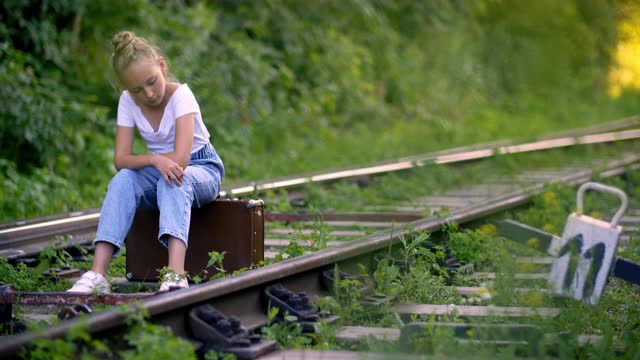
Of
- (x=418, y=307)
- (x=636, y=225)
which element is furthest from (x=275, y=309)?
(x=636, y=225)

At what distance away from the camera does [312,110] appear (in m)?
13.2

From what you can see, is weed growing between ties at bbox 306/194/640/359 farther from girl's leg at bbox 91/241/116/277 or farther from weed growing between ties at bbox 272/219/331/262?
girl's leg at bbox 91/241/116/277

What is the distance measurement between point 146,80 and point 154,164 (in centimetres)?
33

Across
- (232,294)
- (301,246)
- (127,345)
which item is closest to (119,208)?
(232,294)

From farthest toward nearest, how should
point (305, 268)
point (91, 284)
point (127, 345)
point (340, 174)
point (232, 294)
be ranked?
point (340, 174)
point (305, 268)
point (91, 284)
point (232, 294)
point (127, 345)

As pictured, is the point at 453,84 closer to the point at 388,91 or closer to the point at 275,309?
the point at 388,91

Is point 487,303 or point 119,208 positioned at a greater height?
point 119,208

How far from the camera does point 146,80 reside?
4027 mm

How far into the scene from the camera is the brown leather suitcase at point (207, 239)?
163 inches

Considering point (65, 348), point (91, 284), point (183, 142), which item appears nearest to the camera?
point (65, 348)

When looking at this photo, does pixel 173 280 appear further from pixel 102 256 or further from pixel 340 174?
pixel 340 174

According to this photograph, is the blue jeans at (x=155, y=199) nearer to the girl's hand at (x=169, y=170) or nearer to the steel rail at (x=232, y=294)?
the girl's hand at (x=169, y=170)

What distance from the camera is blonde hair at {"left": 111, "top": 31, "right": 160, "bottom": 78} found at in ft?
13.1

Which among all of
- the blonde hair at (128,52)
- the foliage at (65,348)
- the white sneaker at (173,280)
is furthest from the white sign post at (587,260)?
the foliage at (65,348)
